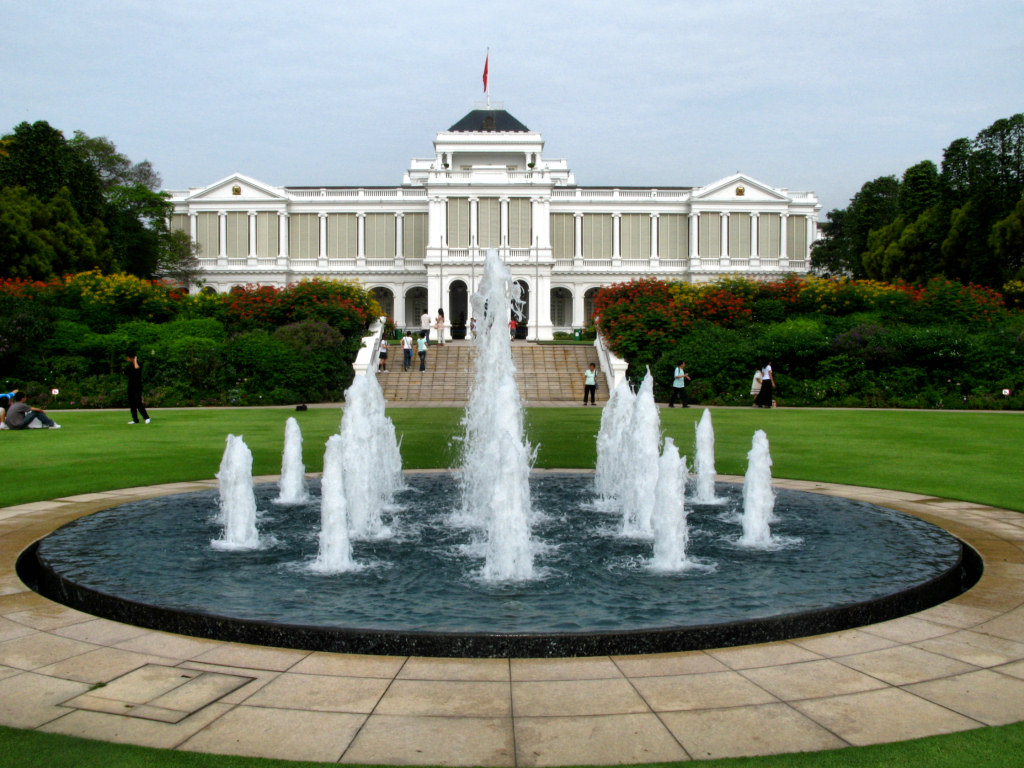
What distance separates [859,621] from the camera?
5.67 meters

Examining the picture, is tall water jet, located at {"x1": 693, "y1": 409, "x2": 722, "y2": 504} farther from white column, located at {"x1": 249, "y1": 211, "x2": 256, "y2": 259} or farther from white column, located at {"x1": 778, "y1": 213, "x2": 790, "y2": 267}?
white column, located at {"x1": 249, "y1": 211, "x2": 256, "y2": 259}

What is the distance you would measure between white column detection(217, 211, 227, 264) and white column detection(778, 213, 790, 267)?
40872mm

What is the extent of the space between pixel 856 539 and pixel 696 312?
80.6 ft

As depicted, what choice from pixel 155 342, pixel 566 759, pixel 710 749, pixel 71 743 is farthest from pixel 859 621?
pixel 155 342

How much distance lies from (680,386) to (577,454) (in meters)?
10.7

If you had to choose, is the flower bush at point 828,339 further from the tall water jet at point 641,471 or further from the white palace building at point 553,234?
the white palace building at point 553,234

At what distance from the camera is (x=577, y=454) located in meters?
14.5

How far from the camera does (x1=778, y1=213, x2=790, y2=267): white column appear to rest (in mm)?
62719

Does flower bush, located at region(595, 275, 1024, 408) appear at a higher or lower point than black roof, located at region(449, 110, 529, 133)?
lower

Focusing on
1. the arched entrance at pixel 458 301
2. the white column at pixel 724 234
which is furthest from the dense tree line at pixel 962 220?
the arched entrance at pixel 458 301

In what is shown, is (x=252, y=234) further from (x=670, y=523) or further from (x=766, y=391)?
(x=670, y=523)

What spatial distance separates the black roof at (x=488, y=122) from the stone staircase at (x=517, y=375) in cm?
3615

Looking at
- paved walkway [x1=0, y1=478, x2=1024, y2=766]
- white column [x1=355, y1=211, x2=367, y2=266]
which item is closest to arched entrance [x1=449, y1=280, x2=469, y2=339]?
white column [x1=355, y1=211, x2=367, y2=266]

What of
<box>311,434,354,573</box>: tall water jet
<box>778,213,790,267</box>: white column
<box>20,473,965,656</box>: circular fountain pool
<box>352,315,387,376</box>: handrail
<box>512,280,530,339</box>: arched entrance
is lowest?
<box>20,473,965,656</box>: circular fountain pool
